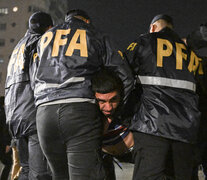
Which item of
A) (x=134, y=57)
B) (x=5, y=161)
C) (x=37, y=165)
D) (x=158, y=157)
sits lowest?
(x=5, y=161)

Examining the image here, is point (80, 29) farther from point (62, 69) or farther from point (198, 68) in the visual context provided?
point (198, 68)

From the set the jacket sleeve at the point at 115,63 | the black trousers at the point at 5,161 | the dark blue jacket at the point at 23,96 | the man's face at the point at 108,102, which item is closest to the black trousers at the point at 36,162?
the dark blue jacket at the point at 23,96

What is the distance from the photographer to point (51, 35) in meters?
2.26

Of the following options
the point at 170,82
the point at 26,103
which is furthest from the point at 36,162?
the point at 170,82

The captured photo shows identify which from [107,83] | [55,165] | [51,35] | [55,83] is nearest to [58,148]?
[55,165]

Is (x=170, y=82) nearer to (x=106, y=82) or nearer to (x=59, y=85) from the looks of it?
(x=106, y=82)

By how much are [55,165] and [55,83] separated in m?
0.69

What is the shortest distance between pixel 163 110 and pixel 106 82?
2.19 ft

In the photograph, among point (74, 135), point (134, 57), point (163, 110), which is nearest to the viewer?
point (74, 135)

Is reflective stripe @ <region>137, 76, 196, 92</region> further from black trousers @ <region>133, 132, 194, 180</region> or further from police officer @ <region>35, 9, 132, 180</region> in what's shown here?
black trousers @ <region>133, 132, 194, 180</region>

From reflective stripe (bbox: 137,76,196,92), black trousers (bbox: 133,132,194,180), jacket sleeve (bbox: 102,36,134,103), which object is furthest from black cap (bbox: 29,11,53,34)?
black trousers (bbox: 133,132,194,180)

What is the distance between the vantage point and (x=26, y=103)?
9.30 ft

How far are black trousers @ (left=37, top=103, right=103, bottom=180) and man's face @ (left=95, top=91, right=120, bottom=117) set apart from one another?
0.55 feet

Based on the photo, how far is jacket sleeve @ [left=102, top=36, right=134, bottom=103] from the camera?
223 cm
